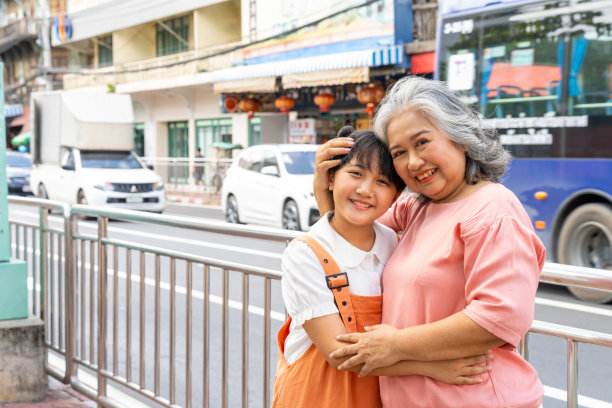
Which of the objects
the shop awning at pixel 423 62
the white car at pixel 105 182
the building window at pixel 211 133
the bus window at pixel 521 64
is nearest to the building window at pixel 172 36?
the building window at pixel 211 133

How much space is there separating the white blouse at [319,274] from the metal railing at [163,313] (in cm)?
56

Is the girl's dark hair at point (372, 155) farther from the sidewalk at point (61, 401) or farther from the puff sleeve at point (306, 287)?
the sidewalk at point (61, 401)

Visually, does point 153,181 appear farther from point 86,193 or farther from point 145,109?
point 145,109

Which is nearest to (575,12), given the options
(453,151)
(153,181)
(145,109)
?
(453,151)

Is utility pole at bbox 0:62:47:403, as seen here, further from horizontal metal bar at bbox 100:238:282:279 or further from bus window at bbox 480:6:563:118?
bus window at bbox 480:6:563:118

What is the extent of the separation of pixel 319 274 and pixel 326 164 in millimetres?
309

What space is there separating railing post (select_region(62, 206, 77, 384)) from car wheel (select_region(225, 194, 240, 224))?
10981mm

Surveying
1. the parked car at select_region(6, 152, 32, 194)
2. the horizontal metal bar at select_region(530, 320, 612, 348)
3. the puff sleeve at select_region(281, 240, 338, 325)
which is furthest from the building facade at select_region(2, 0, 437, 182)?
the puff sleeve at select_region(281, 240, 338, 325)

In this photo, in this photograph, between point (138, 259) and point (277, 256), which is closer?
point (277, 256)

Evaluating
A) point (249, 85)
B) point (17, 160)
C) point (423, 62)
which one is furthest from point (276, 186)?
point (17, 160)

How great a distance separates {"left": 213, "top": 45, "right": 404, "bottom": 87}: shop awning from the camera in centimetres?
1819

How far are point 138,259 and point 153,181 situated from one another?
45.2 feet

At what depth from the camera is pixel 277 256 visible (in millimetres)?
3250

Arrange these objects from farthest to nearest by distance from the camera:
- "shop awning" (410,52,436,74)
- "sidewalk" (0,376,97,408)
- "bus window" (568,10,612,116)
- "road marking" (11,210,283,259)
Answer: "shop awning" (410,52,436,74)
"bus window" (568,10,612,116)
"sidewalk" (0,376,97,408)
"road marking" (11,210,283,259)
